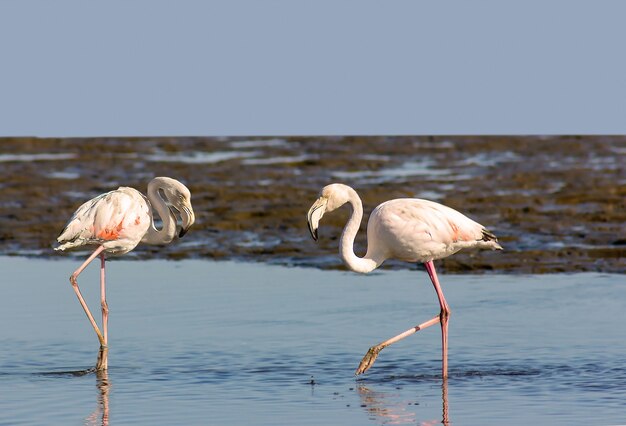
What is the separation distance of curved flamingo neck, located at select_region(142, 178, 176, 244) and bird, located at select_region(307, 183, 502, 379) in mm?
1613

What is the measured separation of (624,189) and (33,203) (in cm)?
1000

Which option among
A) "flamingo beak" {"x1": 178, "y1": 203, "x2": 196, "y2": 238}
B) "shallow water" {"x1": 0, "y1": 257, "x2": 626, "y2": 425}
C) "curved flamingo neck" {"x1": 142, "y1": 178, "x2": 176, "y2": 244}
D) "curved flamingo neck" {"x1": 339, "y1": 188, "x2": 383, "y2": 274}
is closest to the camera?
"shallow water" {"x1": 0, "y1": 257, "x2": 626, "y2": 425}

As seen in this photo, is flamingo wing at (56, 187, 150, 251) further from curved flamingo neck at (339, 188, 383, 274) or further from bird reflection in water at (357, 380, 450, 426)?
bird reflection in water at (357, 380, 450, 426)

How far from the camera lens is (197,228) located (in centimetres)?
1859

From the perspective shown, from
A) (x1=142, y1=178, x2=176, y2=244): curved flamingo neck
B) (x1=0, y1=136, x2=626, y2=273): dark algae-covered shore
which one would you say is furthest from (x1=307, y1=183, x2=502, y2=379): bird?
(x1=0, y1=136, x2=626, y2=273): dark algae-covered shore

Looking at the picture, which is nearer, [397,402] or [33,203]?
[397,402]

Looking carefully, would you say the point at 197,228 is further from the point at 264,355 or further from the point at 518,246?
the point at 264,355

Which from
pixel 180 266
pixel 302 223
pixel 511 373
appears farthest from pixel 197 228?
pixel 511 373

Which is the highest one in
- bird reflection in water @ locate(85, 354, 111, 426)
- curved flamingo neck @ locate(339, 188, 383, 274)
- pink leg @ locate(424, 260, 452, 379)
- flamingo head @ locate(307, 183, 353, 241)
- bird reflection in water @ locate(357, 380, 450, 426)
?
flamingo head @ locate(307, 183, 353, 241)

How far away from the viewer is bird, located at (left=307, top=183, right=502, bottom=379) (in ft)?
31.4

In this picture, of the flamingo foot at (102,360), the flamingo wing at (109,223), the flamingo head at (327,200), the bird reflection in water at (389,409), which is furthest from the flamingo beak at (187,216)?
the bird reflection in water at (389,409)

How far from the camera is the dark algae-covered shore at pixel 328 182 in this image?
54.3 feet

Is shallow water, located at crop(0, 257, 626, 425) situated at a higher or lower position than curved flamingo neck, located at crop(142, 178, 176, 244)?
lower

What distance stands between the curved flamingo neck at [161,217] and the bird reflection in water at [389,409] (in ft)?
8.33
